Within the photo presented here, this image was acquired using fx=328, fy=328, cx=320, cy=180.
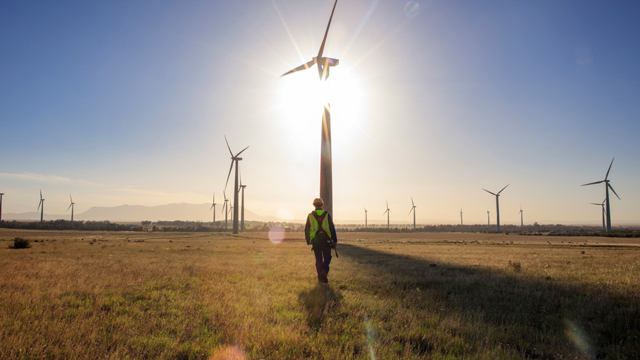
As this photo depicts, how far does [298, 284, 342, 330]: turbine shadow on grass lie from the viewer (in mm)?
6395

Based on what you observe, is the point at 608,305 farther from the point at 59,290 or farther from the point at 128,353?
the point at 59,290

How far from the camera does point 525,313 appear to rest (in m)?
7.30

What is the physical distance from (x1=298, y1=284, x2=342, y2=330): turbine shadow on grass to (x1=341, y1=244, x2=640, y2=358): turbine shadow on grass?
1.35 meters

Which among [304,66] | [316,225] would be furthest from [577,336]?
[304,66]

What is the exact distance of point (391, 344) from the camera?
17.0ft

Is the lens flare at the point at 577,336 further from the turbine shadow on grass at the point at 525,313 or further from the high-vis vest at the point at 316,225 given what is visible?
the high-vis vest at the point at 316,225

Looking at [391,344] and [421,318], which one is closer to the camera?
[391,344]

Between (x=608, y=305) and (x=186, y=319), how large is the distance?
938 cm

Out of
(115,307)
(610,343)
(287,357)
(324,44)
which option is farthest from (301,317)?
(324,44)

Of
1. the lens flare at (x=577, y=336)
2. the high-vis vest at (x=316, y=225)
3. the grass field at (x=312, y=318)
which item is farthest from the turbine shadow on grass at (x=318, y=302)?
the lens flare at (x=577, y=336)

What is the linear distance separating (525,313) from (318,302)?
462 cm

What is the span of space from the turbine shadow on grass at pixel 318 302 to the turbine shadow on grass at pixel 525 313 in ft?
4.42

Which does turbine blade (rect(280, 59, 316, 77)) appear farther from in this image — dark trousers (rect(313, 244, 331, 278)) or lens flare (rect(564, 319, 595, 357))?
lens flare (rect(564, 319, 595, 357))

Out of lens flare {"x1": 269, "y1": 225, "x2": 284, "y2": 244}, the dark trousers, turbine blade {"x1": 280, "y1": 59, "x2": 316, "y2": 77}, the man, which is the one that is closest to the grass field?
the dark trousers
